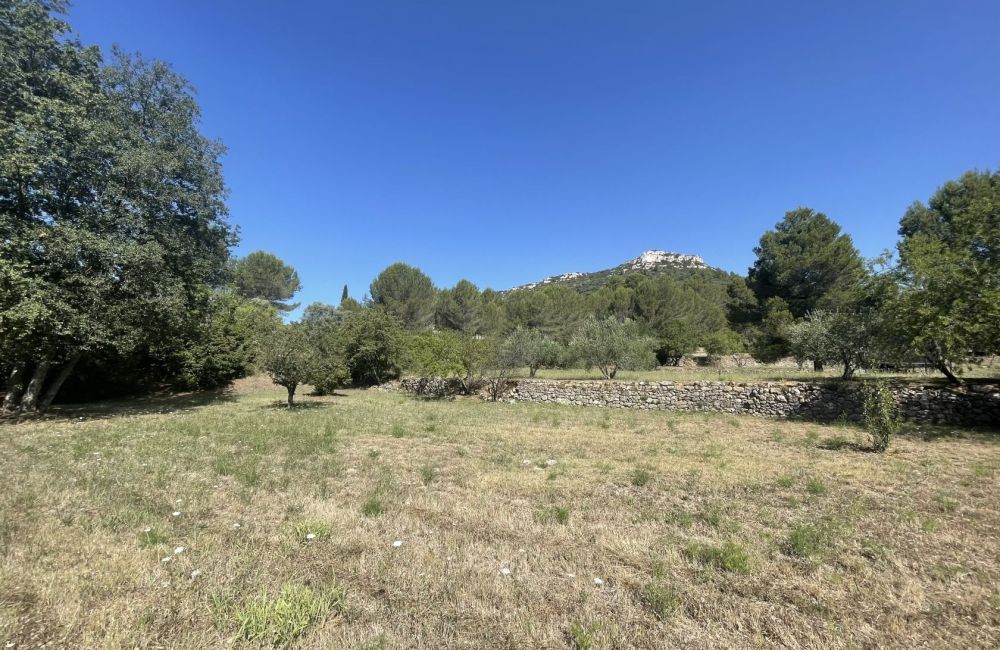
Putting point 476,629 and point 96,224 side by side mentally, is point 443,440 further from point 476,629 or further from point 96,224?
point 96,224

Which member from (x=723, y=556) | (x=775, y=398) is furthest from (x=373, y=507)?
(x=775, y=398)

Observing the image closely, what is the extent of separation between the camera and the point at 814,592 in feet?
11.7

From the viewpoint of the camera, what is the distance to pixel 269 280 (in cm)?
5200

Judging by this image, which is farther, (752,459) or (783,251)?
(783,251)

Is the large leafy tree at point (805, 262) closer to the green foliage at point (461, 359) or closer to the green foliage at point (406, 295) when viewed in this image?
the green foliage at point (461, 359)

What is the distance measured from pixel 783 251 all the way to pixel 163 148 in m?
43.3

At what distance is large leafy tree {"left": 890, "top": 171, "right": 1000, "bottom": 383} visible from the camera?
1161 cm

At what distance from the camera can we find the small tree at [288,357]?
16766mm

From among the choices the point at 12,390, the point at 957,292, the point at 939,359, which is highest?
the point at 957,292

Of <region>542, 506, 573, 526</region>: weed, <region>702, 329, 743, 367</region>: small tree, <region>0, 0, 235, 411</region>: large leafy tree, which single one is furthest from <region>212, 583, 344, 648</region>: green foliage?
<region>702, 329, 743, 367</region>: small tree

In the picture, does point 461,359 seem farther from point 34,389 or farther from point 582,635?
point 582,635

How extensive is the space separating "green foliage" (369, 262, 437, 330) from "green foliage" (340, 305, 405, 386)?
1568 centimetres

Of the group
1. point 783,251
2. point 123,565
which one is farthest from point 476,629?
point 783,251

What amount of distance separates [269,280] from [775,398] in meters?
54.4
